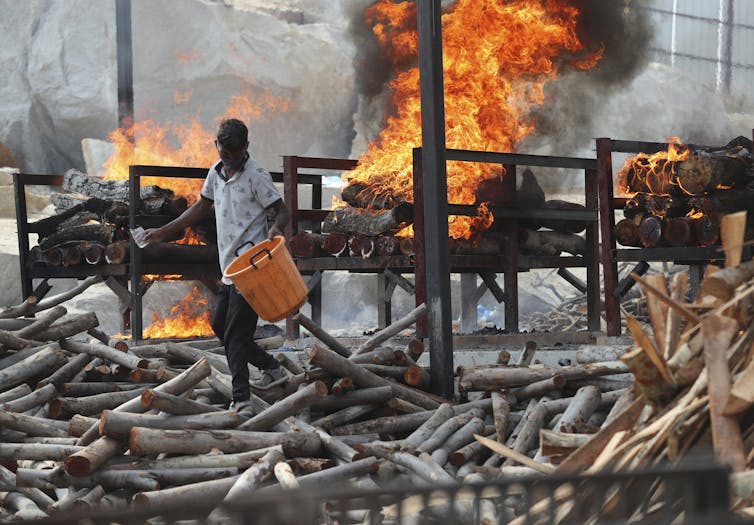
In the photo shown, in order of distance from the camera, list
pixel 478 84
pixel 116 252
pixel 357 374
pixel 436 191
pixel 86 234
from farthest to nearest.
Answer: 1. pixel 86 234
2. pixel 478 84
3. pixel 116 252
4. pixel 436 191
5. pixel 357 374

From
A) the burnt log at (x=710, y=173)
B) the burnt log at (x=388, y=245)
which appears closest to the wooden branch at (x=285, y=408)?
the burnt log at (x=388, y=245)

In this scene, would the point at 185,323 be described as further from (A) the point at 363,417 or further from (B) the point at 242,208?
(B) the point at 242,208

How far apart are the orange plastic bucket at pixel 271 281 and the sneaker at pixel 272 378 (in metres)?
0.95

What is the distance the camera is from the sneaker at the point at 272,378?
7.32m

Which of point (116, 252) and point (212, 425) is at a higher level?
point (116, 252)

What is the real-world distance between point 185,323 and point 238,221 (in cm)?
633

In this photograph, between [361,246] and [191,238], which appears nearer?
[361,246]

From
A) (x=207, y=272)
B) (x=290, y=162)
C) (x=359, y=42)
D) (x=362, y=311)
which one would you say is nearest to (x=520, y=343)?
(x=290, y=162)

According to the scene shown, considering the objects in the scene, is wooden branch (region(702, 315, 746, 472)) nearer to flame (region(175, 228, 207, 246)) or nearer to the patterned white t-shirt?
the patterned white t-shirt

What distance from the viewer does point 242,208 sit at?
702 centimetres

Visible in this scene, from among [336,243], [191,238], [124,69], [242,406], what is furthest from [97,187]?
[242,406]

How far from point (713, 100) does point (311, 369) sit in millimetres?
26001

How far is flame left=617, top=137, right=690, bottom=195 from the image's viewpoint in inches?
402

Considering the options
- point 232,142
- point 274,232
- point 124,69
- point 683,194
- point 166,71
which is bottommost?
point 274,232
